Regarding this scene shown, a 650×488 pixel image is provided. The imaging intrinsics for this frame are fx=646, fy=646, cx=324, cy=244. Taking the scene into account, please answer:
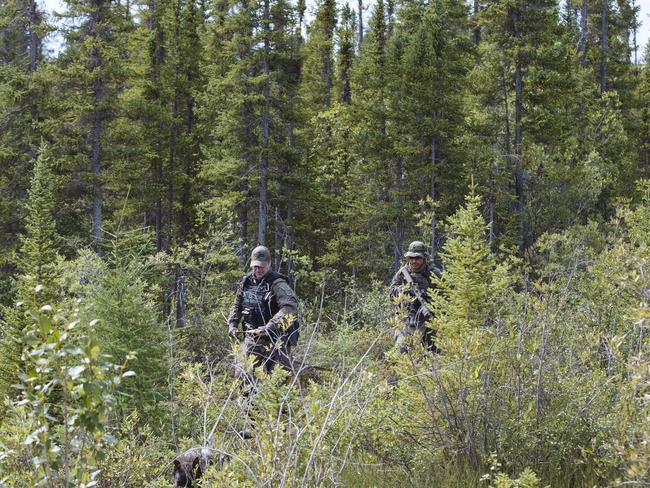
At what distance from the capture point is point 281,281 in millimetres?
7348

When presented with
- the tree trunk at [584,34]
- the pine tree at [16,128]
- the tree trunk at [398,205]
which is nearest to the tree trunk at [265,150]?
the tree trunk at [398,205]

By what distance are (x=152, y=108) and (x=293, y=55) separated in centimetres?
530

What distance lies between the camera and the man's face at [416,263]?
8.35 m

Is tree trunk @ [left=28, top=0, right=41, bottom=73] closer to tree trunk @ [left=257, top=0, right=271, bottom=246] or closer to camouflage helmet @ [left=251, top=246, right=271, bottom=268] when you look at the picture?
tree trunk @ [left=257, top=0, right=271, bottom=246]

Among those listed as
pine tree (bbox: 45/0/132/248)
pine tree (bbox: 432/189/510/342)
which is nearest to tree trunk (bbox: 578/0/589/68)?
pine tree (bbox: 45/0/132/248)

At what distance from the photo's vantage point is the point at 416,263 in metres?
8.38

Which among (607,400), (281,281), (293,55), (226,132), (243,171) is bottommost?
(607,400)

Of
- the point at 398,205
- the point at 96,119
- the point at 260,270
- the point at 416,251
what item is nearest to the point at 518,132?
the point at 398,205

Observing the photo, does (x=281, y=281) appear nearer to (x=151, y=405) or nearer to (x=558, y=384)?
(x=151, y=405)

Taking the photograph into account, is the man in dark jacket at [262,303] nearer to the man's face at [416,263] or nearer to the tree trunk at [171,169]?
the man's face at [416,263]

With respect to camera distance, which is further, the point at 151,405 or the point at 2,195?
the point at 2,195

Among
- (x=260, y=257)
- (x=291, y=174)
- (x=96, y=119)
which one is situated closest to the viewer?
(x=260, y=257)

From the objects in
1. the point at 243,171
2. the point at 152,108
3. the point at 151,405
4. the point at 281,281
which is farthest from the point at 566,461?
the point at 152,108

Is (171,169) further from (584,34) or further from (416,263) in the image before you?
(584,34)
